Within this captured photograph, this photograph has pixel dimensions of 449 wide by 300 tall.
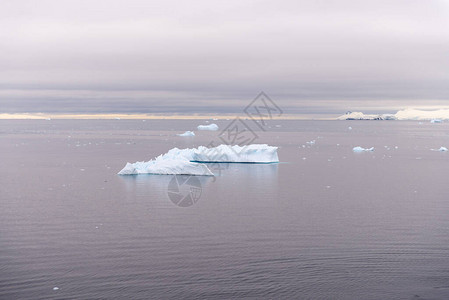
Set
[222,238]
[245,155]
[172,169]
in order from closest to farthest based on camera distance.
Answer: [222,238] < [172,169] < [245,155]

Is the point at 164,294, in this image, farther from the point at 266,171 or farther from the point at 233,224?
the point at 266,171

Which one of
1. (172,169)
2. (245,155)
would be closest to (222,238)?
(172,169)

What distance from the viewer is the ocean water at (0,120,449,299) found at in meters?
11.3

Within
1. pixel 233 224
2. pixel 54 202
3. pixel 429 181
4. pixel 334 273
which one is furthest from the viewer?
pixel 429 181

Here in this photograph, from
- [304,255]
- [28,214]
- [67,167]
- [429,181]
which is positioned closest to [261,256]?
[304,255]

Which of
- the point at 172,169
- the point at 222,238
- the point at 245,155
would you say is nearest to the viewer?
the point at 222,238

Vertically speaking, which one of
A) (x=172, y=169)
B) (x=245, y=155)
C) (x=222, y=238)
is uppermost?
(x=245, y=155)

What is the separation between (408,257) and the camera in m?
13.6

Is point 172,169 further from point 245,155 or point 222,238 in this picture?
point 222,238

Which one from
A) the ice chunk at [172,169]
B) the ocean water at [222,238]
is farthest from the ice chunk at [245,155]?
the ocean water at [222,238]

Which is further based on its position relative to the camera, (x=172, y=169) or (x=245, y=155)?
(x=245, y=155)

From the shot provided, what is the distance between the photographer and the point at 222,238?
1536 centimetres

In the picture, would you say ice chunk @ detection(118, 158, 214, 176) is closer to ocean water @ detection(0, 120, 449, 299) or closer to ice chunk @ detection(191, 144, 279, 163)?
ocean water @ detection(0, 120, 449, 299)

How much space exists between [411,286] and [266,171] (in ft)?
70.3
